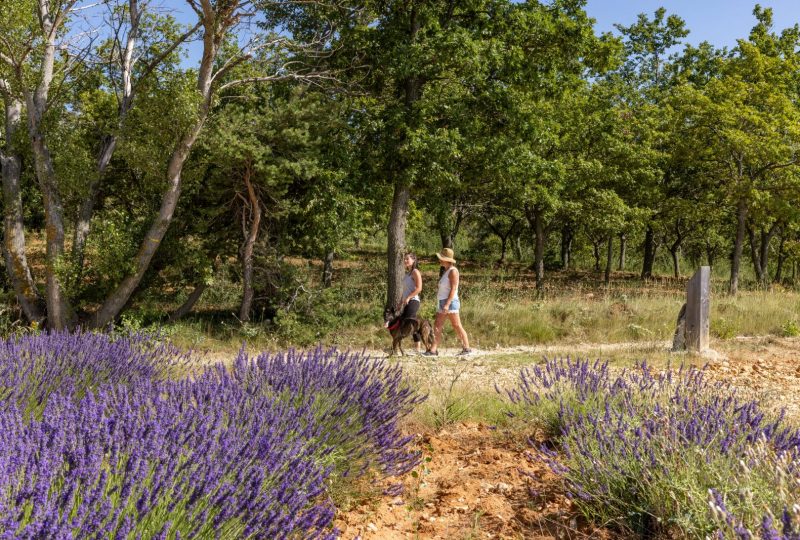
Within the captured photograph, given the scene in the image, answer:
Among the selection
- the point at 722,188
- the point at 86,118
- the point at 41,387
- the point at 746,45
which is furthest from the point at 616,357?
the point at 746,45

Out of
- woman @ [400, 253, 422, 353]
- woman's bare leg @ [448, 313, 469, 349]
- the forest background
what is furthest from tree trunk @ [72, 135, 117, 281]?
woman's bare leg @ [448, 313, 469, 349]

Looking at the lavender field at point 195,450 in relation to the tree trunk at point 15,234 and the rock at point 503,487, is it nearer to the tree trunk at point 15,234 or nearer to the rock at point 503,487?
the rock at point 503,487

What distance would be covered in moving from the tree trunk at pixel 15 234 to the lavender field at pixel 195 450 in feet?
25.3

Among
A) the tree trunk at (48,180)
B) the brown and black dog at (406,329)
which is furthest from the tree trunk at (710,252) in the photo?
the tree trunk at (48,180)

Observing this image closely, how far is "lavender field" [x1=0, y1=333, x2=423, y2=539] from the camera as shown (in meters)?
2.25

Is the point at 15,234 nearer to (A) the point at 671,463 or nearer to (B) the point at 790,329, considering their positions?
(A) the point at 671,463

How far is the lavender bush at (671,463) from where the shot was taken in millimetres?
2797

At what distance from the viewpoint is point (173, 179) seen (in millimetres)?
11031

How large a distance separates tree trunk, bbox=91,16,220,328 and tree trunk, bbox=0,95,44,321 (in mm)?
1294

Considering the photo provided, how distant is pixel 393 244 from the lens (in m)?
14.0

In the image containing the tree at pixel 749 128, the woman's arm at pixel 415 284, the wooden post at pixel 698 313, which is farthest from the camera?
the tree at pixel 749 128

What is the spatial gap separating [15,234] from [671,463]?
1217 centimetres

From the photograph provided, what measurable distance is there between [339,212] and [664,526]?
10.3m

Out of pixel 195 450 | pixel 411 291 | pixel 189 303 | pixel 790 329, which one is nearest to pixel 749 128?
pixel 790 329
